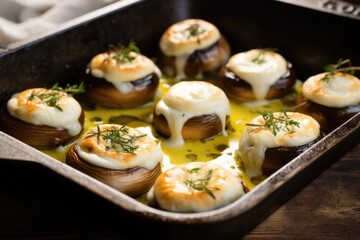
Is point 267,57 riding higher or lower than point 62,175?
lower

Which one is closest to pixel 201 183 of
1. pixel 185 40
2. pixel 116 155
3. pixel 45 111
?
pixel 116 155

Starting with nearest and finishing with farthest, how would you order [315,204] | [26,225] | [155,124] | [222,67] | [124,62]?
1. [26,225]
2. [315,204]
3. [155,124]
4. [124,62]
5. [222,67]

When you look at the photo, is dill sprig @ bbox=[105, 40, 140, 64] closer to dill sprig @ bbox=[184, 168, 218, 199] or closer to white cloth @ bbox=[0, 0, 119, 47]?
white cloth @ bbox=[0, 0, 119, 47]

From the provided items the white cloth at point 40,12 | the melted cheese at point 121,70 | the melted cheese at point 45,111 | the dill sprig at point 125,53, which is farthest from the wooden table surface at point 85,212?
the white cloth at point 40,12

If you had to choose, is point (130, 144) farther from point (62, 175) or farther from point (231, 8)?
point (231, 8)

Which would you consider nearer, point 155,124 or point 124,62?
point 155,124

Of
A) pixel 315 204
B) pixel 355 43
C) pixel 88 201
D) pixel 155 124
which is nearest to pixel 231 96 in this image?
pixel 155 124
